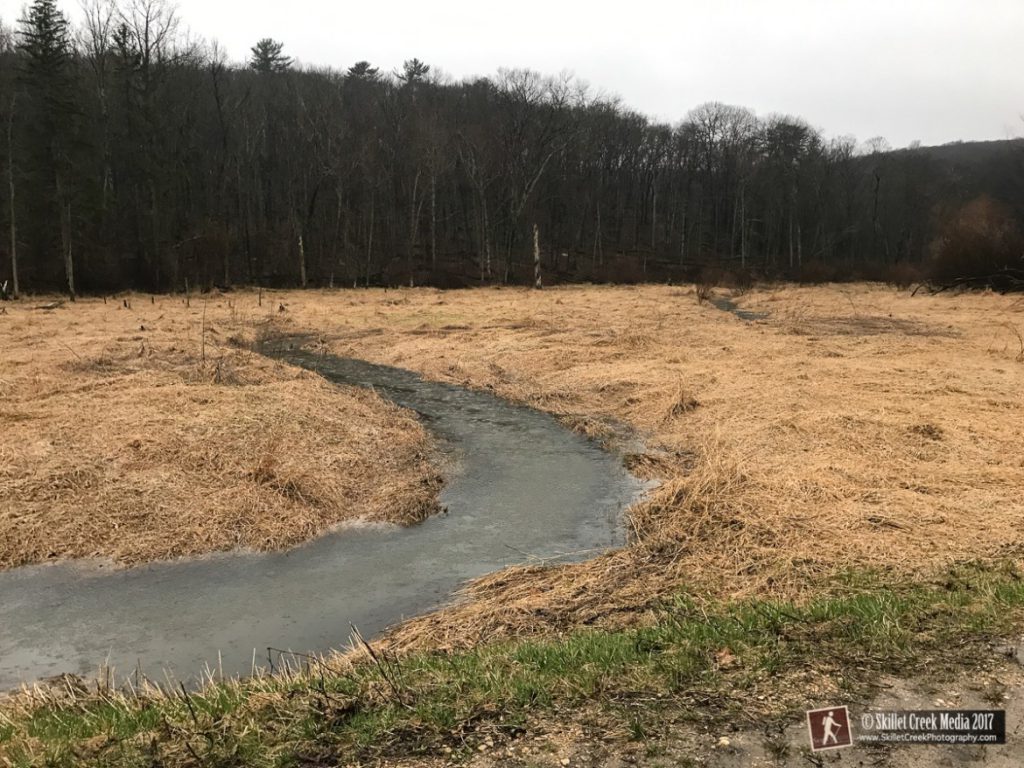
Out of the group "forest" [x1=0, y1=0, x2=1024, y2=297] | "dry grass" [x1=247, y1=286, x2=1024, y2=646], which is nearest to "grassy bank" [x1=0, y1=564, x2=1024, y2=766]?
"dry grass" [x1=247, y1=286, x2=1024, y2=646]

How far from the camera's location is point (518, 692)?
338 cm

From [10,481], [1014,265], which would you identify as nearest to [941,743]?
[10,481]

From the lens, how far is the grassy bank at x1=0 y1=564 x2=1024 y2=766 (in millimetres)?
3010

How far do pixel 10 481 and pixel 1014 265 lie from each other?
37033 mm

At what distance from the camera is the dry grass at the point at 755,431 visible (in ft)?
19.7

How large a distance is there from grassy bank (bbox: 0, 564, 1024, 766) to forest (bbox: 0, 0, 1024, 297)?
2978 cm

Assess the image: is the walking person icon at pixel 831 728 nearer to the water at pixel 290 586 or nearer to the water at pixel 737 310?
the water at pixel 290 586

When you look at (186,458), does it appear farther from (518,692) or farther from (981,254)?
(981,254)

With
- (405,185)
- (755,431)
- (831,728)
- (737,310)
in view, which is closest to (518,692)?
(831,728)

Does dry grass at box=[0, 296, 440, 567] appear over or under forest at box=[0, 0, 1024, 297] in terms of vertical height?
under

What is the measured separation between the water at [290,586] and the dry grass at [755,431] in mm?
626

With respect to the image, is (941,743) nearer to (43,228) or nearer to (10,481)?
(10,481)

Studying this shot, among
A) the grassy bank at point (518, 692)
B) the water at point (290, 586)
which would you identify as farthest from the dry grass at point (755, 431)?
the grassy bank at point (518, 692)

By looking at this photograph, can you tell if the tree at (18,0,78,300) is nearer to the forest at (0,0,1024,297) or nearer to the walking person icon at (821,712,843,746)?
the forest at (0,0,1024,297)
